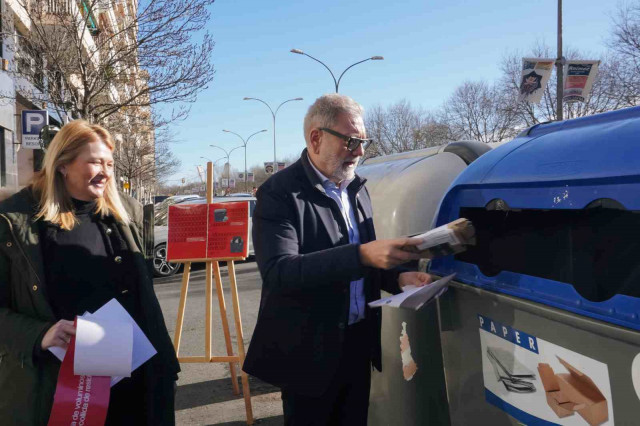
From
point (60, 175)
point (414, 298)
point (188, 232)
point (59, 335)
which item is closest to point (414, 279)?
point (414, 298)

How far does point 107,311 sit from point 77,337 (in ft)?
0.52

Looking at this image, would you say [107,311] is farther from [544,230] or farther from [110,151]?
[544,230]

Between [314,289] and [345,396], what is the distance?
20.0 inches

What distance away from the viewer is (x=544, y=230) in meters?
1.90

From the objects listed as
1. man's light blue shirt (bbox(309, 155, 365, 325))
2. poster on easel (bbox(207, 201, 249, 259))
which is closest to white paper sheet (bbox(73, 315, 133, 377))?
man's light blue shirt (bbox(309, 155, 365, 325))

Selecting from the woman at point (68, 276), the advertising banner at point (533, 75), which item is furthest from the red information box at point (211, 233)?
the advertising banner at point (533, 75)

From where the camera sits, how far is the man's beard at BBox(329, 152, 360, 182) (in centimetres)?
198

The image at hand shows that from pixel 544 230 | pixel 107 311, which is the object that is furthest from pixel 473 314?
pixel 107 311

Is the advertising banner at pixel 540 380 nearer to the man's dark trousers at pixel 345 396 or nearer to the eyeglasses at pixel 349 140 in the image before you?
the man's dark trousers at pixel 345 396

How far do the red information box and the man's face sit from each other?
7.27 feet

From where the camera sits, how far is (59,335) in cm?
181

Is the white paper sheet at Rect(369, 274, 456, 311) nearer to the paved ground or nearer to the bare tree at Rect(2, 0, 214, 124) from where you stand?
the paved ground

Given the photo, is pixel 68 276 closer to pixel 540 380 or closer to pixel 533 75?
pixel 540 380

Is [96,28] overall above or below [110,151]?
above
